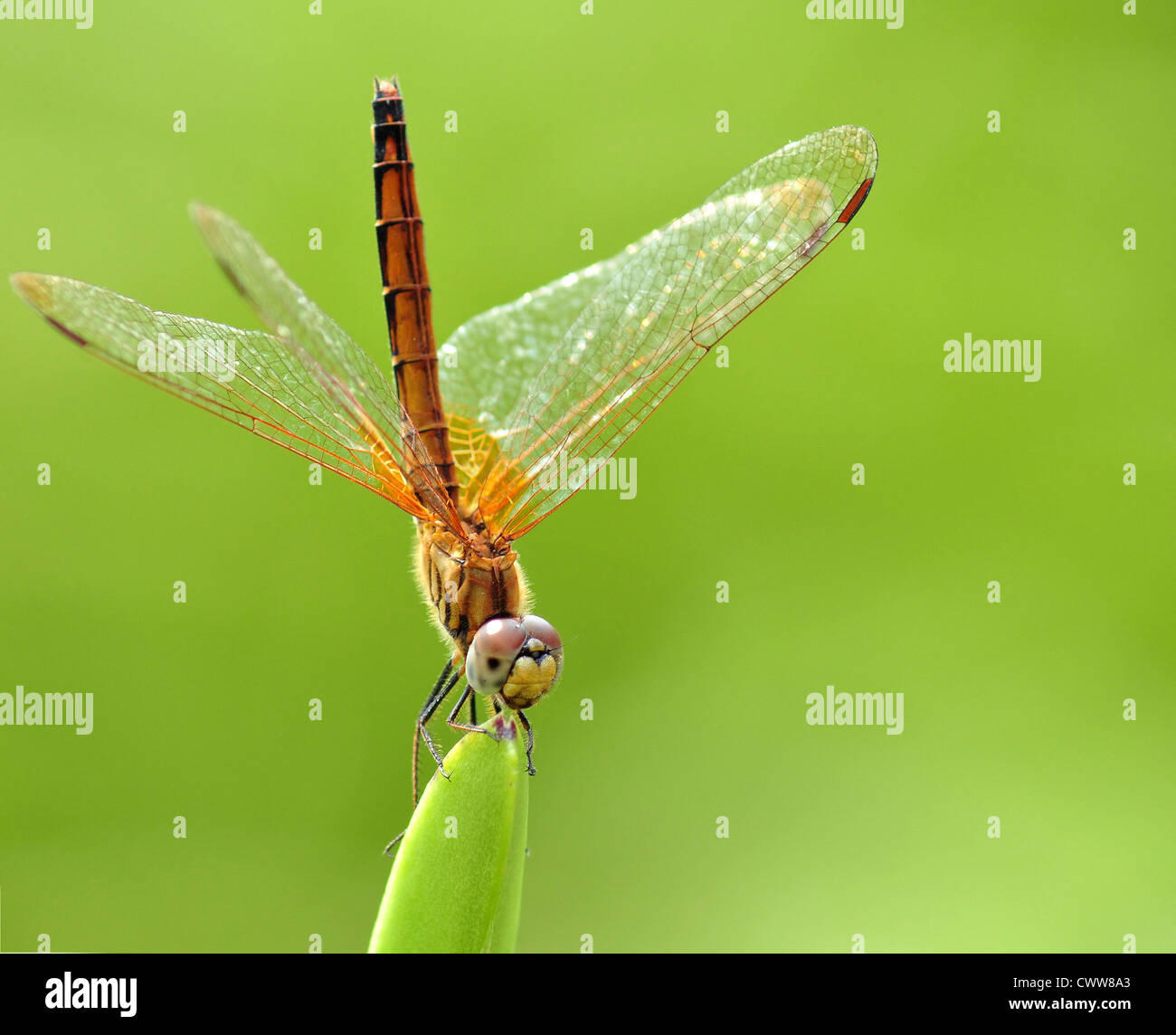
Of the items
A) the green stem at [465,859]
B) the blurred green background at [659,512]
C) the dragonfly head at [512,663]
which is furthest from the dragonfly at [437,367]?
the blurred green background at [659,512]

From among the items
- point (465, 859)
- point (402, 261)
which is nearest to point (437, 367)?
point (402, 261)

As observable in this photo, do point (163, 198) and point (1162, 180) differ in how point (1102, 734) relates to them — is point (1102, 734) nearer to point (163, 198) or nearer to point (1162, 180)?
point (1162, 180)

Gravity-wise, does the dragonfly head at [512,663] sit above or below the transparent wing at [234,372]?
below

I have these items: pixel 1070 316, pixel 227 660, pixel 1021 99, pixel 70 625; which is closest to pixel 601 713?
pixel 227 660

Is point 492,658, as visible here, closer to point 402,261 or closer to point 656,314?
point 656,314

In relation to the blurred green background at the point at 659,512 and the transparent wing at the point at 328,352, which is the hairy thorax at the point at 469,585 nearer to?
the transparent wing at the point at 328,352


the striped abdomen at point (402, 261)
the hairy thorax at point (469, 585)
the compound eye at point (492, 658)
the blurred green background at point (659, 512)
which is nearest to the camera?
the compound eye at point (492, 658)

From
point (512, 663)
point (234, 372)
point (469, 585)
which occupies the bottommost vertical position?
point (512, 663)
